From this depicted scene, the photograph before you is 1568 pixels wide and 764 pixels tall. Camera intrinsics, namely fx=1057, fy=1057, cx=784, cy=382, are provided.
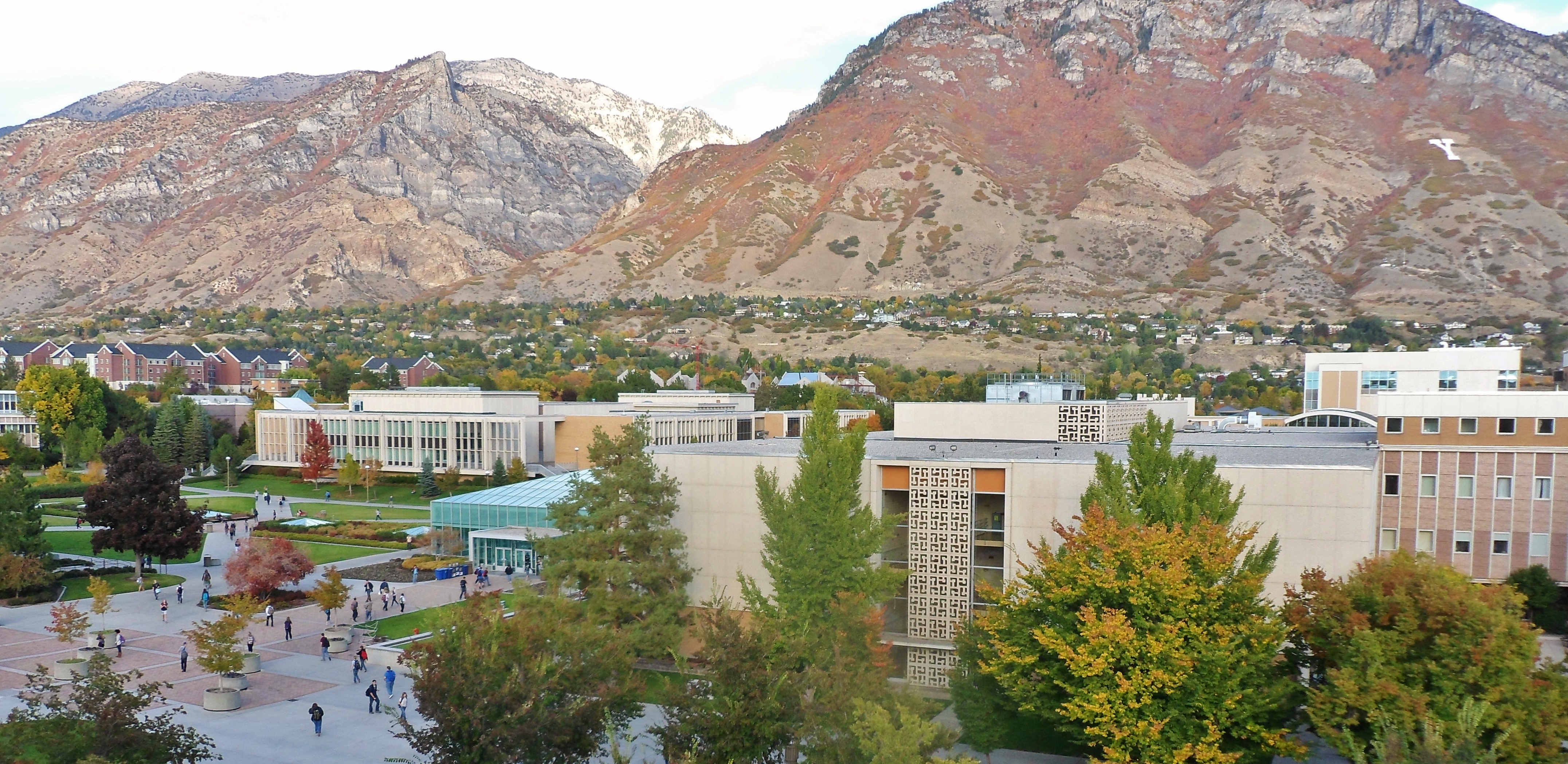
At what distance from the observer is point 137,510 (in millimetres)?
41000

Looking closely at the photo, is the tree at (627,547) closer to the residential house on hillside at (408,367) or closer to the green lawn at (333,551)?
the green lawn at (333,551)

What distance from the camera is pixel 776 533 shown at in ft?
84.4

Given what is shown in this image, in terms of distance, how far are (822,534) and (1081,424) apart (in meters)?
12.0

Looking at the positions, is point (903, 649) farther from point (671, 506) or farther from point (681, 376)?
point (681, 376)

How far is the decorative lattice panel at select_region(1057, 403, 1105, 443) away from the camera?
32.9 m

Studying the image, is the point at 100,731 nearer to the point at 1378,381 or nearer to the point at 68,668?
the point at 68,668

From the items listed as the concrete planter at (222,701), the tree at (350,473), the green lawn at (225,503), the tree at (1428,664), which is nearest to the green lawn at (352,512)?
the green lawn at (225,503)

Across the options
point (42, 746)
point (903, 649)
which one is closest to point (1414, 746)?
point (903, 649)

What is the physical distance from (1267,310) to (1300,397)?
70181mm

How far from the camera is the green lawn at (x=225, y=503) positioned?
201ft

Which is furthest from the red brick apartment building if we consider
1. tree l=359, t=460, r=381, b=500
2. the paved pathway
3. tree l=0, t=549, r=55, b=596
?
tree l=359, t=460, r=381, b=500

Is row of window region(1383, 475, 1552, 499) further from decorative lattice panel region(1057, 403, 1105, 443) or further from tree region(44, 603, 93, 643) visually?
tree region(44, 603, 93, 643)

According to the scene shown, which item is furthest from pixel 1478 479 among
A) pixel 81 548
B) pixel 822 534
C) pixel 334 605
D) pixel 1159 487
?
pixel 81 548

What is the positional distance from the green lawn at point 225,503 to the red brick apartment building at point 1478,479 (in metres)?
56.5
